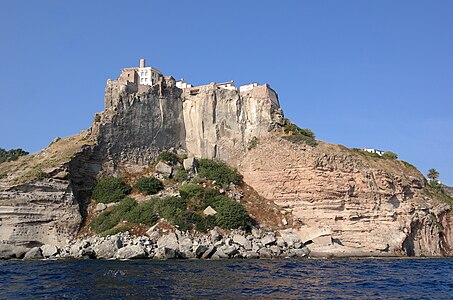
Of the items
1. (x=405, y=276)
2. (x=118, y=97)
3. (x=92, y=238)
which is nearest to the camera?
(x=405, y=276)

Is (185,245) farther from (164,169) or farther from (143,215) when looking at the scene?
(164,169)

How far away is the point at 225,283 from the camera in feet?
60.5

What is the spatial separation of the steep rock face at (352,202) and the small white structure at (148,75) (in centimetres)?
1840

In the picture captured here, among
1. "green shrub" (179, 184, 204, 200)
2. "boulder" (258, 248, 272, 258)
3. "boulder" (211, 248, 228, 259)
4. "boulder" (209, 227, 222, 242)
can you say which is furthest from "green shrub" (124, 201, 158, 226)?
"boulder" (258, 248, 272, 258)

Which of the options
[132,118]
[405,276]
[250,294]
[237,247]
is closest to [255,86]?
[132,118]

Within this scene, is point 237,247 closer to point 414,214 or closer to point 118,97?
point 414,214

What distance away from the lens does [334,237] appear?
3934 cm

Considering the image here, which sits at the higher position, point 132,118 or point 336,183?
point 132,118

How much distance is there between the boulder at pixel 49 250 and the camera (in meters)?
35.1

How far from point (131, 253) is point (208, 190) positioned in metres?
12.6

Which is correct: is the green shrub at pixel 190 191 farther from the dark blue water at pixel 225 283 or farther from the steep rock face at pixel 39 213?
the dark blue water at pixel 225 283

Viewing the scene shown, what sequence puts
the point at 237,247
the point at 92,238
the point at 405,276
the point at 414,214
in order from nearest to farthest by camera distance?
the point at 405,276, the point at 237,247, the point at 92,238, the point at 414,214

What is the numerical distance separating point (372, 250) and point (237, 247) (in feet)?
39.2

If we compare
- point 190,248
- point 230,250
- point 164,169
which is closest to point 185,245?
point 190,248
